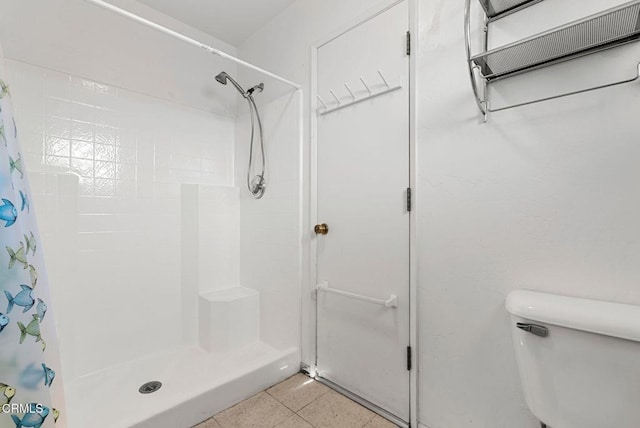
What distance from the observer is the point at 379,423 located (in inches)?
57.5

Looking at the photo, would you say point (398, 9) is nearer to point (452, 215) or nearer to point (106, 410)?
point (452, 215)

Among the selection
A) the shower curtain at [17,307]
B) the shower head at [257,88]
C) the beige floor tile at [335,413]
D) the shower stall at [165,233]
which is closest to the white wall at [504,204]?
the beige floor tile at [335,413]

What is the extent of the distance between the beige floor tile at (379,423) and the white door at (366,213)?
0.18ft

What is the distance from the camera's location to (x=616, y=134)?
0.95 m

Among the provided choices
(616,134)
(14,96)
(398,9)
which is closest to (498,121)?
(616,134)

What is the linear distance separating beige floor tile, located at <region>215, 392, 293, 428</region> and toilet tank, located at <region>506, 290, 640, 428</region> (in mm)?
1156

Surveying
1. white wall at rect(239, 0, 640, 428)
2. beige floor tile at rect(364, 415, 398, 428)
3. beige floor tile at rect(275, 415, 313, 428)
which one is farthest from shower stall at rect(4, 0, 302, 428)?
white wall at rect(239, 0, 640, 428)

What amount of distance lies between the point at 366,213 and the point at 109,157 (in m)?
1.66

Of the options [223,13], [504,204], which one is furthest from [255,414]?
[223,13]

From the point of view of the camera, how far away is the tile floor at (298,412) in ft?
4.81

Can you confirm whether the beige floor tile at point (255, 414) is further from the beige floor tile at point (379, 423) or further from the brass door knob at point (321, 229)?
the brass door knob at point (321, 229)

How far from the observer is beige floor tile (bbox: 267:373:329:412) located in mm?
1630

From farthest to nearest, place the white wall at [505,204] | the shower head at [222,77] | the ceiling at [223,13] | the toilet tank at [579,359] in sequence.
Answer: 1. the shower head at [222,77]
2. the ceiling at [223,13]
3. the white wall at [505,204]
4. the toilet tank at [579,359]

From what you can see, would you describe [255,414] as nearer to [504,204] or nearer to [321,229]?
[321,229]
